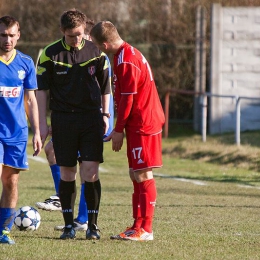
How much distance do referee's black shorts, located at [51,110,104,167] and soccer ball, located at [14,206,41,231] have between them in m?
0.83

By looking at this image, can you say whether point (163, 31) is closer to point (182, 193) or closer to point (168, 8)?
point (168, 8)

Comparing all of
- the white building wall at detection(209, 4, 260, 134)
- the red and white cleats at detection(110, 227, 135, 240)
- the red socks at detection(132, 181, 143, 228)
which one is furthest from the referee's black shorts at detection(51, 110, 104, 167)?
the white building wall at detection(209, 4, 260, 134)

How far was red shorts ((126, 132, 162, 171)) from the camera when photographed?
24.3ft

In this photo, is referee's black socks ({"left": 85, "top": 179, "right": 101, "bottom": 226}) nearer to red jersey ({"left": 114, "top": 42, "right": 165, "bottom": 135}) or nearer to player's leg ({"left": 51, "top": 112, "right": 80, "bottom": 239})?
player's leg ({"left": 51, "top": 112, "right": 80, "bottom": 239})

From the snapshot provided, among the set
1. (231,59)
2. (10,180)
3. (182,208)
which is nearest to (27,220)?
(10,180)

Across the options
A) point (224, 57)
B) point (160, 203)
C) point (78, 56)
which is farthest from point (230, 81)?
point (78, 56)

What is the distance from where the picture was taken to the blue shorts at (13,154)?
23.8 feet

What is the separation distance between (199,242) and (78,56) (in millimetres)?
1906

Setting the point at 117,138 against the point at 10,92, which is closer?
the point at 10,92

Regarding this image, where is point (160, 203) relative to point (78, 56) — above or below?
below

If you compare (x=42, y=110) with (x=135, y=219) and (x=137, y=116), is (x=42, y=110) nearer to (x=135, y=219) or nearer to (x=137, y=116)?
(x=137, y=116)

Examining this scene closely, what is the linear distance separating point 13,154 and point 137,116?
1.08 m

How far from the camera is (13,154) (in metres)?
7.28

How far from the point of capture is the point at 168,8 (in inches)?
1003
